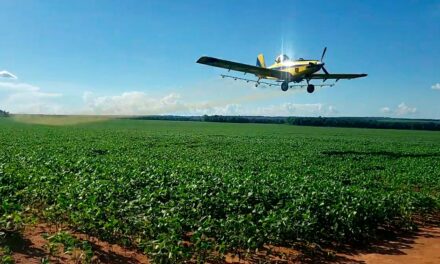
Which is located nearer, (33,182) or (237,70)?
(33,182)

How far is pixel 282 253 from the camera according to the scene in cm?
900

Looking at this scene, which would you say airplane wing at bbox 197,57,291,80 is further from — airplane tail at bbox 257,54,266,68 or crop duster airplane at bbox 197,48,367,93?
airplane tail at bbox 257,54,266,68

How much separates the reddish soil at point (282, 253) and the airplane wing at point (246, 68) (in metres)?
19.3

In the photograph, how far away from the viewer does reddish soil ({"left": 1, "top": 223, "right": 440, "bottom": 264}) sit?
8.01 metres

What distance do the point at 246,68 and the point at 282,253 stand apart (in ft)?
81.5

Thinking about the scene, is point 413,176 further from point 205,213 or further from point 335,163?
point 205,213

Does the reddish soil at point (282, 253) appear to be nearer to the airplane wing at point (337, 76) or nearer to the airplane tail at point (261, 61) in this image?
the airplane wing at point (337, 76)

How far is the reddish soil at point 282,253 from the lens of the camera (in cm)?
801

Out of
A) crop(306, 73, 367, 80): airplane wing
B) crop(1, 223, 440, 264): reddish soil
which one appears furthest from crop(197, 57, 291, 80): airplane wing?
crop(1, 223, 440, 264): reddish soil

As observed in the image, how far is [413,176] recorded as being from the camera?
21.4 meters

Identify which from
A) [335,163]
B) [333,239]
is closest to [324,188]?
[333,239]

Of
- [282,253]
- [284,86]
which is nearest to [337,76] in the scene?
[284,86]

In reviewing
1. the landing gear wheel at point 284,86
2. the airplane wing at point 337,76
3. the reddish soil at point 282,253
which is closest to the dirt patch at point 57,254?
the reddish soil at point 282,253

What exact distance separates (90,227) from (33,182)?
180 inches
